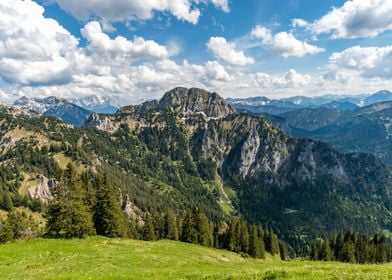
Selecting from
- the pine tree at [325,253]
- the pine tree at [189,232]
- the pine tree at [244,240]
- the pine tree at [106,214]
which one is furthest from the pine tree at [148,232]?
the pine tree at [325,253]

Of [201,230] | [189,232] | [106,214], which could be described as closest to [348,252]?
[201,230]

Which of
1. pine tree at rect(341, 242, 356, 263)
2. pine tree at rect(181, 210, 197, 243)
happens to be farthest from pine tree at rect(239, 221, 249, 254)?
pine tree at rect(341, 242, 356, 263)

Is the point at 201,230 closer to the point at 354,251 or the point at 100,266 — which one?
the point at 354,251

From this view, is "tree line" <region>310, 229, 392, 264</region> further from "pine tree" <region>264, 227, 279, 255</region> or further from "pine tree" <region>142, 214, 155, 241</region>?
"pine tree" <region>142, 214, 155, 241</region>

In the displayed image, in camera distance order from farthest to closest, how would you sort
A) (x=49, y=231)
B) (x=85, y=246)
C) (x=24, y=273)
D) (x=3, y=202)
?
(x=3, y=202) → (x=49, y=231) → (x=85, y=246) → (x=24, y=273)

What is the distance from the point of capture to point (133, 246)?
56.3 meters

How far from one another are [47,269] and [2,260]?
10139 mm

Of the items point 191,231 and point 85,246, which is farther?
point 191,231

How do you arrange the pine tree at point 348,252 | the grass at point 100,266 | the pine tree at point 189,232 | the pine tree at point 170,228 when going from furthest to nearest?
the pine tree at point 170,228
the pine tree at point 348,252
the pine tree at point 189,232
the grass at point 100,266

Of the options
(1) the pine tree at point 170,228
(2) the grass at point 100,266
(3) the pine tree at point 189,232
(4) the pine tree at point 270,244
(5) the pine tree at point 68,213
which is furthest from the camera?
(4) the pine tree at point 270,244

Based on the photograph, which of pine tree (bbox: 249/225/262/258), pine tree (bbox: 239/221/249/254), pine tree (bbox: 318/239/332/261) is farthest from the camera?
pine tree (bbox: 318/239/332/261)

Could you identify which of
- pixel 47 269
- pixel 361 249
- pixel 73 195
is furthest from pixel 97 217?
pixel 361 249

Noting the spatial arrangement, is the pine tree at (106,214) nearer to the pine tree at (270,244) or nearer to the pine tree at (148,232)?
the pine tree at (148,232)

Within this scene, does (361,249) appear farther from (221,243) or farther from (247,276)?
(247,276)
